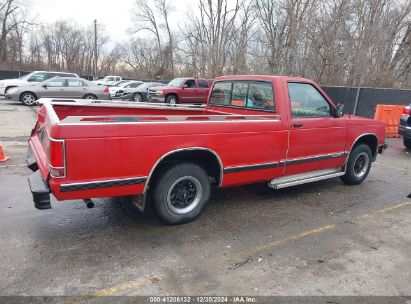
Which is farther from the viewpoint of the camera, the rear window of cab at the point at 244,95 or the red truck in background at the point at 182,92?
the red truck in background at the point at 182,92

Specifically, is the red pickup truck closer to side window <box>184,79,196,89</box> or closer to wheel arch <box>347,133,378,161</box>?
wheel arch <box>347,133,378,161</box>

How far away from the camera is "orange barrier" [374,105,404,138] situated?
12.4m

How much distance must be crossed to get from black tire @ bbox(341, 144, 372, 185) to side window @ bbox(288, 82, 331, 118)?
1083 mm

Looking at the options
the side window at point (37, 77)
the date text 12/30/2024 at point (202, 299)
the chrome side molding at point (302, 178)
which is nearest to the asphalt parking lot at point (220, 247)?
the date text 12/30/2024 at point (202, 299)

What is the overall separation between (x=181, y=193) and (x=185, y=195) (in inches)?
2.5

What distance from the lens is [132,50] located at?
185ft

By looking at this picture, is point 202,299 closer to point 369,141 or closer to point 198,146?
point 198,146

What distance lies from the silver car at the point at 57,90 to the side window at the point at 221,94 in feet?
44.0

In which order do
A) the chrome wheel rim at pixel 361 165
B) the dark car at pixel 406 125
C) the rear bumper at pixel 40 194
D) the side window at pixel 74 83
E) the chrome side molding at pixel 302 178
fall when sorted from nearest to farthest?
the rear bumper at pixel 40 194 < the chrome side molding at pixel 302 178 < the chrome wheel rim at pixel 361 165 < the dark car at pixel 406 125 < the side window at pixel 74 83

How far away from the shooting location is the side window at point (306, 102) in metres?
5.13

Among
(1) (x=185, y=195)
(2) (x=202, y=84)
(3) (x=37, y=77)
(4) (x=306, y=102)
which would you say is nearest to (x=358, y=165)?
(4) (x=306, y=102)

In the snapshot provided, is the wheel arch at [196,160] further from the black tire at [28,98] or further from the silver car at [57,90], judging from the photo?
the black tire at [28,98]

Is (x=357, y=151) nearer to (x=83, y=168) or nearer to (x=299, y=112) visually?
(x=299, y=112)

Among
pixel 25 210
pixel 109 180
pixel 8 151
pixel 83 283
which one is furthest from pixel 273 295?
pixel 8 151
